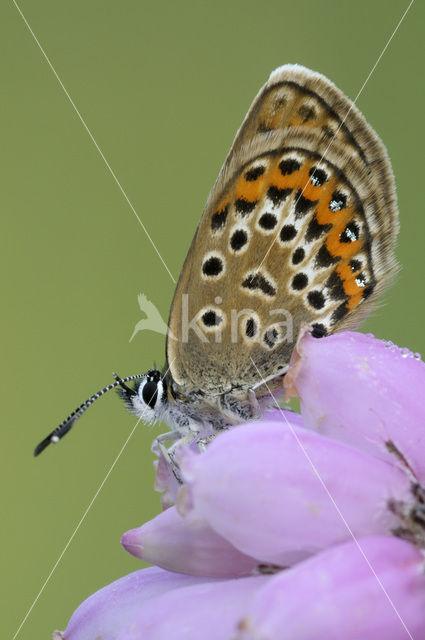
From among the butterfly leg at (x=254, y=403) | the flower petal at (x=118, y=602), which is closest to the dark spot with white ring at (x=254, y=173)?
the butterfly leg at (x=254, y=403)

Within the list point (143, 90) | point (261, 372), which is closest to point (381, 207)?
point (261, 372)

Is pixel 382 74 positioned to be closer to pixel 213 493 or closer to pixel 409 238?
pixel 409 238

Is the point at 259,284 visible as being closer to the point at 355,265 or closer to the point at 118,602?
the point at 355,265

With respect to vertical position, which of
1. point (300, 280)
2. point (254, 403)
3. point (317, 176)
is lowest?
point (254, 403)

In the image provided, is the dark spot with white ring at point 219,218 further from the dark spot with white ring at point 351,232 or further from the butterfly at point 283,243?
the dark spot with white ring at point 351,232

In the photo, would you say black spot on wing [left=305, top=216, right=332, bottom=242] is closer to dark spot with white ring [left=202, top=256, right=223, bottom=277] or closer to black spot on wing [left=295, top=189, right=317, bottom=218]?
black spot on wing [left=295, top=189, right=317, bottom=218]

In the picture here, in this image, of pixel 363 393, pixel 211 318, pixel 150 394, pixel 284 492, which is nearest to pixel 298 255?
pixel 211 318
